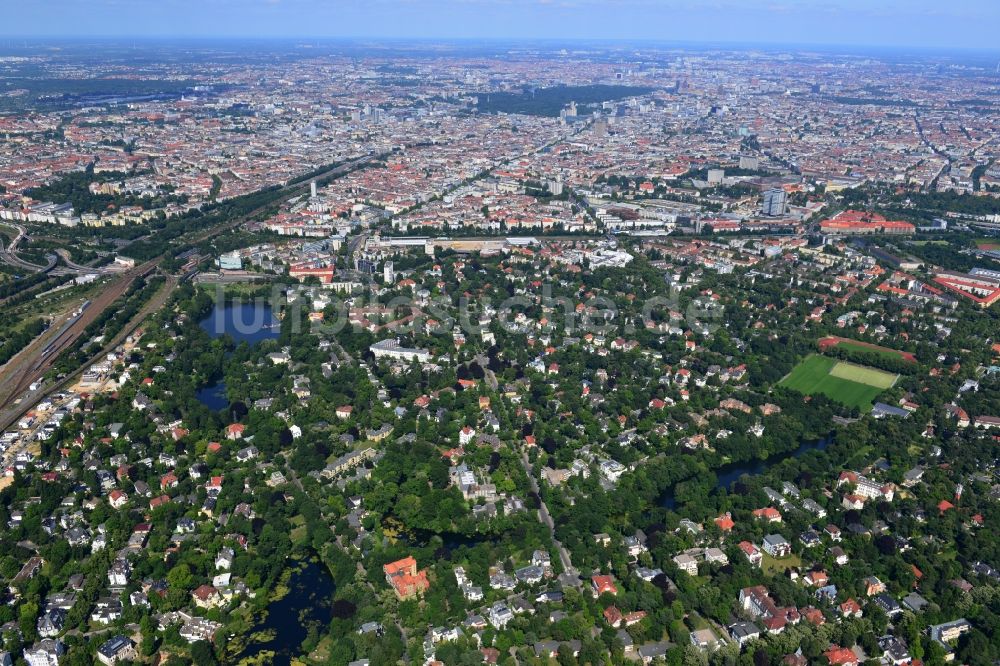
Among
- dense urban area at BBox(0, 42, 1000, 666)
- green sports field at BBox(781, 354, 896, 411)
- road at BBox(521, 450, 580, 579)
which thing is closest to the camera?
dense urban area at BBox(0, 42, 1000, 666)

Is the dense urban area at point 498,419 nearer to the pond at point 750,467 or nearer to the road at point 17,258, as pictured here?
the pond at point 750,467

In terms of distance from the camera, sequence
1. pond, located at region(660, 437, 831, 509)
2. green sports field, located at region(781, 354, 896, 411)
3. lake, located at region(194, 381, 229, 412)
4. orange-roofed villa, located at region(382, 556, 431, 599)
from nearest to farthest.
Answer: orange-roofed villa, located at region(382, 556, 431, 599), pond, located at region(660, 437, 831, 509), lake, located at region(194, 381, 229, 412), green sports field, located at region(781, 354, 896, 411)

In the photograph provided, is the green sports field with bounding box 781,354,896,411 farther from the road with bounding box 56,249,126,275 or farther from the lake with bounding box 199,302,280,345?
the road with bounding box 56,249,126,275

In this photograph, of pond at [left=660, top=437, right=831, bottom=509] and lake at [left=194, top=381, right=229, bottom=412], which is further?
lake at [left=194, top=381, right=229, bottom=412]

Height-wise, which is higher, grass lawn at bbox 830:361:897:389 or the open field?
the open field

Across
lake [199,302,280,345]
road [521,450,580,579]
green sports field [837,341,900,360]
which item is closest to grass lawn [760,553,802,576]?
road [521,450,580,579]

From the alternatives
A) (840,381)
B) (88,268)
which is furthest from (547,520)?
(88,268)
